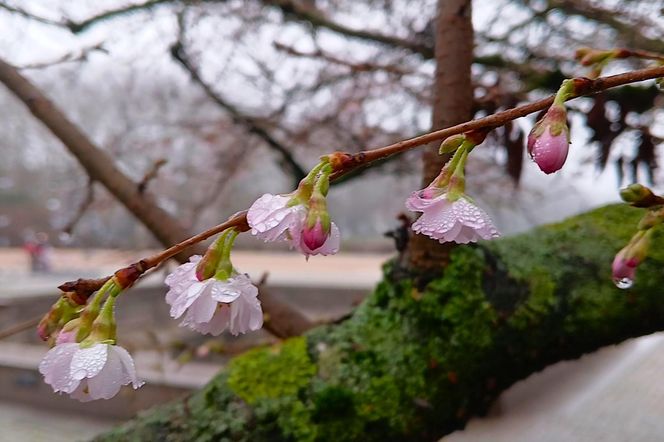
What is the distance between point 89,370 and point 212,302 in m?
0.09

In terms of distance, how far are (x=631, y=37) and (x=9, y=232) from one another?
1543 centimetres

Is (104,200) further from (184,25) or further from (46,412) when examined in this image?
(184,25)

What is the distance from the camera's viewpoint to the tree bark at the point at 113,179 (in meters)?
1.27

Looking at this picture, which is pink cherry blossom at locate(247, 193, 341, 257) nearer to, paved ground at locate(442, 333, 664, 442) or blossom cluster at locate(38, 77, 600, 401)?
blossom cluster at locate(38, 77, 600, 401)

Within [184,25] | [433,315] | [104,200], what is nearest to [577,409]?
[433,315]

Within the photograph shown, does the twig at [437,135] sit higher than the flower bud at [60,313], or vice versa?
the twig at [437,135]

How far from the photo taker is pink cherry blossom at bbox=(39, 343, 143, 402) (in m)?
0.36

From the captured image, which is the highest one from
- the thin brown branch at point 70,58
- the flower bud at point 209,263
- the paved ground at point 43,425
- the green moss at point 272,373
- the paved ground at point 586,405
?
the thin brown branch at point 70,58

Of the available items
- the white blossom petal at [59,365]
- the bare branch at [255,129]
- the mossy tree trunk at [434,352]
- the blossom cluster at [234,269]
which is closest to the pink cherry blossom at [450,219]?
the blossom cluster at [234,269]

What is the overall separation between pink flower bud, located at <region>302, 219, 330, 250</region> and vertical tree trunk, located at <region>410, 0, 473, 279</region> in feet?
2.03

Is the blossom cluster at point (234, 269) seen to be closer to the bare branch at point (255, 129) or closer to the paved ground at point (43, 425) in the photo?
the bare branch at point (255, 129)

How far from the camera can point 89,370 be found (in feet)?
1.18

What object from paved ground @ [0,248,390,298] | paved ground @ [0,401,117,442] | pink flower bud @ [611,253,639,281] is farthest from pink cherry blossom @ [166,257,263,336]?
paved ground @ [0,248,390,298]

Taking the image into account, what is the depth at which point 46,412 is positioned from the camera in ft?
9.37
